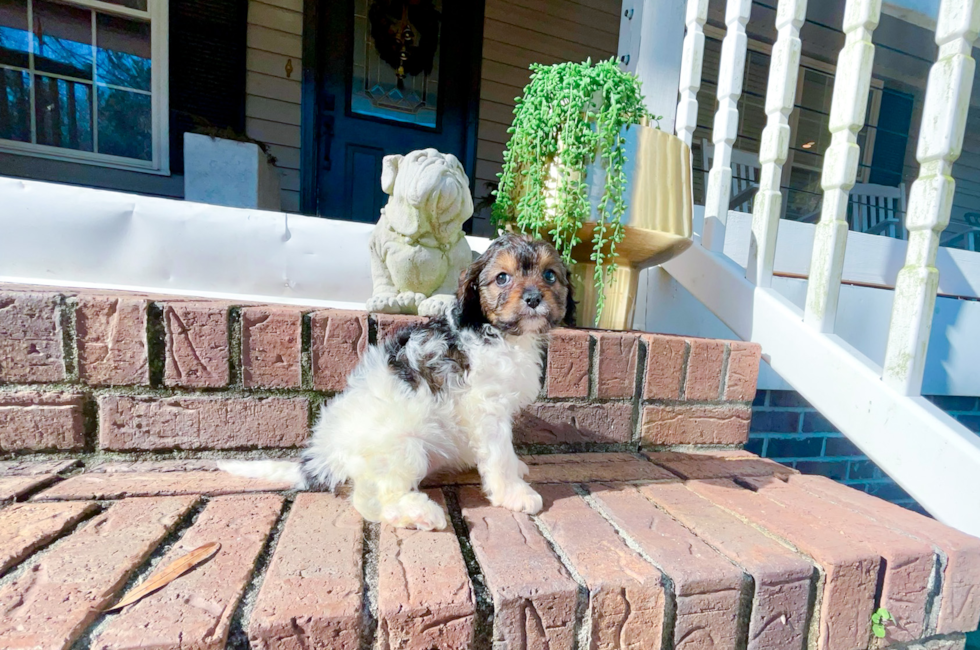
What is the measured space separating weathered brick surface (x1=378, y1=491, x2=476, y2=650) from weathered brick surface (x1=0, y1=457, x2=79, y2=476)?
0.96 meters

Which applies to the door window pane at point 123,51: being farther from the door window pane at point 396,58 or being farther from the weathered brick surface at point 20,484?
the weathered brick surface at point 20,484

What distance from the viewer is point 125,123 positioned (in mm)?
4145

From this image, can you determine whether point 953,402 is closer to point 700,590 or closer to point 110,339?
point 700,590

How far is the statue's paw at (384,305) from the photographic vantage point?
4.94 feet

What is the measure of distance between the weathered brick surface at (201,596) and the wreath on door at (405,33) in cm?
490

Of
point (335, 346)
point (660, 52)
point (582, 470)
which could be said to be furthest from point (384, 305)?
point (660, 52)

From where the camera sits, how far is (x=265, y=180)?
3.74 m

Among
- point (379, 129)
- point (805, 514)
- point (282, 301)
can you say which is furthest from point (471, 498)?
point (379, 129)

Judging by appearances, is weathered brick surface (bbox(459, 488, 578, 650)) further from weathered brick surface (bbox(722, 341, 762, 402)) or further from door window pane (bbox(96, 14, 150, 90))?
door window pane (bbox(96, 14, 150, 90))

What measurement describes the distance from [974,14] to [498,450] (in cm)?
198

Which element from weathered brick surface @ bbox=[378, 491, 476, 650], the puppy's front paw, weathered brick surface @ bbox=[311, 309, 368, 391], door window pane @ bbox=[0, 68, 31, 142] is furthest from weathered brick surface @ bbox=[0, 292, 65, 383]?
door window pane @ bbox=[0, 68, 31, 142]

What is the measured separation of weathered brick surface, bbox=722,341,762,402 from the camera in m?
1.71

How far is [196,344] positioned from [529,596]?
1099mm

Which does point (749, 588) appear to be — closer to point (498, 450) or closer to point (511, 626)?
point (511, 626)
